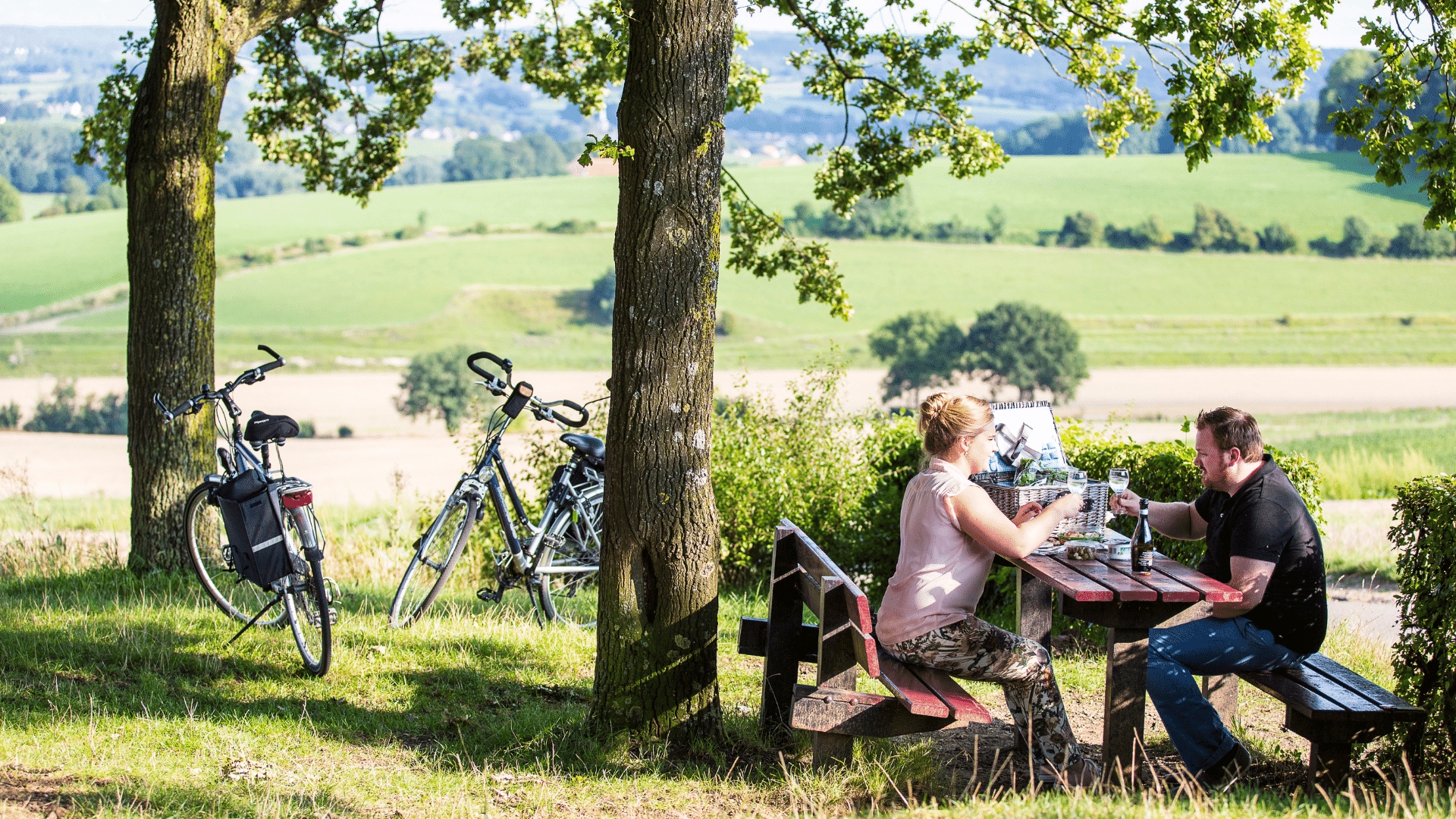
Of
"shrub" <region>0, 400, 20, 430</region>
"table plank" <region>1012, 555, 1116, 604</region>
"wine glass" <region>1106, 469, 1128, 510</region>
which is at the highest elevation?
"wine glass" <region>1106, 469, 1128, 510</region>

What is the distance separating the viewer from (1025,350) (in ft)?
241

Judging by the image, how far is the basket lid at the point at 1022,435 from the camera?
4.75 meters

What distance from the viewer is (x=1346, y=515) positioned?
13648 millimetres

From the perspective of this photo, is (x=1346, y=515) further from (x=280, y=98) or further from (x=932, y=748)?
(x=280, y=98)

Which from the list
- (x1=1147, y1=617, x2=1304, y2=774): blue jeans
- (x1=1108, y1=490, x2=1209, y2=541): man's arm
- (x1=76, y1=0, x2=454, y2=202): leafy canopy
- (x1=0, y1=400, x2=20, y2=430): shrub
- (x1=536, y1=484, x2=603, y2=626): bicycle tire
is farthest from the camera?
(x1=0, y1=400, x2=20, y2=430): shrub

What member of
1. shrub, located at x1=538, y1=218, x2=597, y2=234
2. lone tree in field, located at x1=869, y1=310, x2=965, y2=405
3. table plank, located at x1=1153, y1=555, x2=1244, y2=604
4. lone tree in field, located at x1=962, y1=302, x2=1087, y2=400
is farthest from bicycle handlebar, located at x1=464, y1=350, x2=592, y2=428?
shrub, located at x1=538, y1=218, x2=597, y2=234

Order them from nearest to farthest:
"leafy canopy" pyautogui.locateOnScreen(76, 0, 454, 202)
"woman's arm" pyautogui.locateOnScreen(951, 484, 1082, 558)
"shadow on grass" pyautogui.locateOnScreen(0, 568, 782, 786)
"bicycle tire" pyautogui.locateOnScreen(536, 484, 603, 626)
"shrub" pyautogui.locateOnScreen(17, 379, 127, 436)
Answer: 1. "woman's arm" pyautogui.locateOnScreen(951, 484, 1082, 558)
2. "shadow on grass" pyautogui.locateOnScreen(0, 568, 782, 786)
3. "bicycle tire" pyautogui.locateOnScreen(536, 484, 603, 626)
4. "leafy canopy" pyautogui.locateOnScreen(76, 0, 454, 202)
5. "shrub" pyautogui.locateOnScreen(17, 379, 127, 436)

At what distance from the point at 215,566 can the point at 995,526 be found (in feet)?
15.2

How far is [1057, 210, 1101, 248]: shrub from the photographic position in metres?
95.0

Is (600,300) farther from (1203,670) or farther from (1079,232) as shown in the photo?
(1203,670)

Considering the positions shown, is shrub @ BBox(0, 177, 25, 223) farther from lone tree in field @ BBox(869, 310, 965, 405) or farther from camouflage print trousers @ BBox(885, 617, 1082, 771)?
camouflage print trousers @ BBox(885, 617, 1082, 771)

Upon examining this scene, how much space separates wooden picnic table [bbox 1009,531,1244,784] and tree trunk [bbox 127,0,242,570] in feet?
16.4

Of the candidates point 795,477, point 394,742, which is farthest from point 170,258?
point 795,477

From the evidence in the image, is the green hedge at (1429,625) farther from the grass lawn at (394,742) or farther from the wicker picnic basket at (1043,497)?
the wicker picnic basket at (1043,497)
